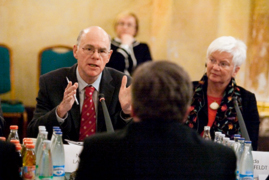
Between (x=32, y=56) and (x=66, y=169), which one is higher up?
(x=32, y=56)

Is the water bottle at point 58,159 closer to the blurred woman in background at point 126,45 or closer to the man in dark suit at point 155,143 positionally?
the man in dark suit at point 155,143

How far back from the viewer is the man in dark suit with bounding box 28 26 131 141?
2621mm

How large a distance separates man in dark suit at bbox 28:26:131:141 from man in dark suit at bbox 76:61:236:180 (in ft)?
3.77

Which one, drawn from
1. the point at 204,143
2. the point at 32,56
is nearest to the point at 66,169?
the point at 204,143

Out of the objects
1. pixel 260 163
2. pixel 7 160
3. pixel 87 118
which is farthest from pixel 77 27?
pixel 7 160

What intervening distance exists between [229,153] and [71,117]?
1.34 m

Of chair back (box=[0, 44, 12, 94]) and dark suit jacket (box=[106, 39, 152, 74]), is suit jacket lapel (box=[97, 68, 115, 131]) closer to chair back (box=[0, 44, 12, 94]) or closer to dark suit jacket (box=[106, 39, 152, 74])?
dark suit jacket (box=[106, 39, 152, 74])

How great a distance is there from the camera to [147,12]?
5.56m

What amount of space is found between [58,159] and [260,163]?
1018mm

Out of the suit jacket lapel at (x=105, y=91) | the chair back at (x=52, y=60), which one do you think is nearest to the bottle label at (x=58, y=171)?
the suit jacket lapel at (x=105, y=91)

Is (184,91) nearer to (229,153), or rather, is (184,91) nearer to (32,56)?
(229,153)

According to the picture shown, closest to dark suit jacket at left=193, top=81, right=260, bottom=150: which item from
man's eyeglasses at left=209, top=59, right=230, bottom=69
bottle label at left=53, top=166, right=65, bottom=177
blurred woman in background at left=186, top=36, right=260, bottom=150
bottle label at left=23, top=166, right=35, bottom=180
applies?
blurred woman in background at left=186, top=36, right=260, bottom=150

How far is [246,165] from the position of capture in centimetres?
206

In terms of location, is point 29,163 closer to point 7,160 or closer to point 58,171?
point 58,171
